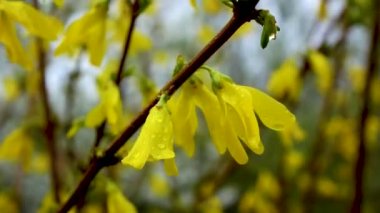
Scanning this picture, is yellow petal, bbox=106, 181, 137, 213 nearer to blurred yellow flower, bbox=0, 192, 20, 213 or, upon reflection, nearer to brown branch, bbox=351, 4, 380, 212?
brown branch, bbox=351, 4, 380, 212

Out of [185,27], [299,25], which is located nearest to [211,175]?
[299,25]

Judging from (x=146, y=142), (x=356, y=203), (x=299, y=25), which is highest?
(x=146, y=142)

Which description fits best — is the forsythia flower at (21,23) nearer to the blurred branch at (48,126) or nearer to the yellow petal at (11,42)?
the yellow petal at (11,42)

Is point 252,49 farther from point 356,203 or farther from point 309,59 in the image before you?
point 356,203

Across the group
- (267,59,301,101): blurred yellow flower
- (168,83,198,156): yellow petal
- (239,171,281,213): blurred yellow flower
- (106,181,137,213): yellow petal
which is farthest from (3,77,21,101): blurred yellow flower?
(168,83,198,156): yellow petal

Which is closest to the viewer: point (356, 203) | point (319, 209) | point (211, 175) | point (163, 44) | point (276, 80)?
point (356, 203)

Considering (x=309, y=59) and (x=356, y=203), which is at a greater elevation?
(x=356, y=203)
